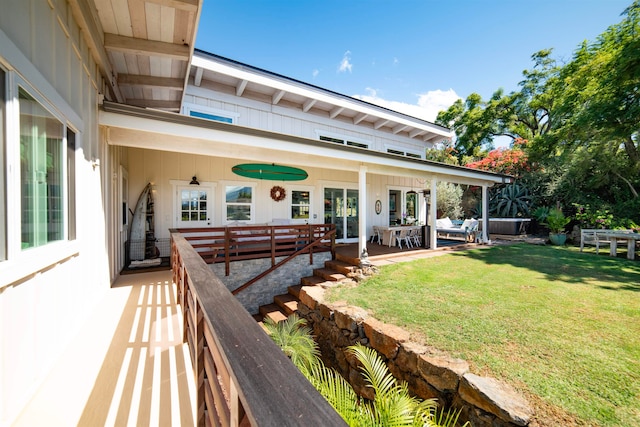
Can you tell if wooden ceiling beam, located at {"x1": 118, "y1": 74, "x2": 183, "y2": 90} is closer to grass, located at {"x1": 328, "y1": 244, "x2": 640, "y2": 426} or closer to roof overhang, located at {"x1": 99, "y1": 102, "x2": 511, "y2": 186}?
roof overhang, located at {"x1": 99, "y1": 102, "x2": 511, "y2": 186}

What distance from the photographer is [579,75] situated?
1151cm

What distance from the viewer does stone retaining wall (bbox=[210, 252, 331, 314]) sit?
627cm

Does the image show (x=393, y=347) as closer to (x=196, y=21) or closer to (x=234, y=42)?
(x=196, y=21)

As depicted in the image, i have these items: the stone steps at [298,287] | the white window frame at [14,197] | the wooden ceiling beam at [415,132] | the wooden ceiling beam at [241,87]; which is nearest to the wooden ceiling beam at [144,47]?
the white window frame at [14,197]

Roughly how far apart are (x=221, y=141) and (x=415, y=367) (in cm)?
457

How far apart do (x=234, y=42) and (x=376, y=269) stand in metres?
10.6

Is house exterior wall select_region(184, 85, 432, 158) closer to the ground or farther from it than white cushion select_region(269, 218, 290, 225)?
farther from it

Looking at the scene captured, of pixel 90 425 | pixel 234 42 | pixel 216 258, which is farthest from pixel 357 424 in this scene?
pixel 234 42

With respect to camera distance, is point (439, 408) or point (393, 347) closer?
point (439, 408)

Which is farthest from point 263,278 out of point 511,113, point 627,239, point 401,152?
point 511,113

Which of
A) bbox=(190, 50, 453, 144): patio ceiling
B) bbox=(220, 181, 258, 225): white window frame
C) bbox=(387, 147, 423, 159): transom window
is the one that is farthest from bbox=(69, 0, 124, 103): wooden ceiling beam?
bbox=(387, 147, 423, 159): transom window

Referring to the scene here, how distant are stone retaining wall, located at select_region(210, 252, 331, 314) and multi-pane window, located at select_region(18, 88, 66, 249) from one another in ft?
13.2

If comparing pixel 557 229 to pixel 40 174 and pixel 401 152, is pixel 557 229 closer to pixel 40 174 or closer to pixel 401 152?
pixel 401 152

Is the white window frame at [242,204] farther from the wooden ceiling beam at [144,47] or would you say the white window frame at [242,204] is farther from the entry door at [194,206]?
the wooden ceiling beam at [144,47]
